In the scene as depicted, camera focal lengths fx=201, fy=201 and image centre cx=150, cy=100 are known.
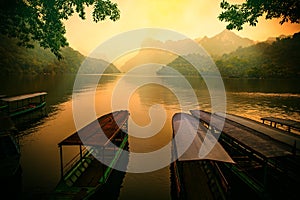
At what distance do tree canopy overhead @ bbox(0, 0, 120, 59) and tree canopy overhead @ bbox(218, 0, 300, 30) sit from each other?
11.7m

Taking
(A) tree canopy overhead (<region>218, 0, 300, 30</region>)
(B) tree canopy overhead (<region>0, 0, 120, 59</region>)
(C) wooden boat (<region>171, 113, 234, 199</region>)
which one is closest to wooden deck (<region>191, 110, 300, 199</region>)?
(C) wooden boat (<region>171, 113, 234, 199</region>)

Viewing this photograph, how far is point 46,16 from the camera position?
68.7 ft

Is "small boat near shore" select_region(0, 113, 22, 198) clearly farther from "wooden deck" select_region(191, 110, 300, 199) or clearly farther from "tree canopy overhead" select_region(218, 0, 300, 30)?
"tree canopy overhead" select_region(218, 0, 300, 30)

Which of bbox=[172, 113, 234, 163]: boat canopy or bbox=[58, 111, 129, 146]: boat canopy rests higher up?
bbox=[58, 111, 129, 146]: boat canopy

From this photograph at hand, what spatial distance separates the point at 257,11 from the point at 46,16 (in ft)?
67.4

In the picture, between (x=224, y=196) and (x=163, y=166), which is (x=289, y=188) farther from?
(x=163, y=166)

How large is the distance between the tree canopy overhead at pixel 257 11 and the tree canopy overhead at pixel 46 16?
11736 millimetres

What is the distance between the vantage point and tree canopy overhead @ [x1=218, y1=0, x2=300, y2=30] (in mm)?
15781

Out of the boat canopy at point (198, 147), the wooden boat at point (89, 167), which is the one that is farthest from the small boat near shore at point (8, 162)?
the boat canopy at point (198, 147)

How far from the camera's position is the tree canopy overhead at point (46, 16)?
19594 millimetres

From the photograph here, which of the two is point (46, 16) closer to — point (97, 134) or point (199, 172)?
point (97, 134)

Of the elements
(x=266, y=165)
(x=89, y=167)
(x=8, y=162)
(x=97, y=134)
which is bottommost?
(x=89, y=167)

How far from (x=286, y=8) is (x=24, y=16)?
23691 millimetres

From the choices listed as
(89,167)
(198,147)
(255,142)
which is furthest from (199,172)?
(89,167)
